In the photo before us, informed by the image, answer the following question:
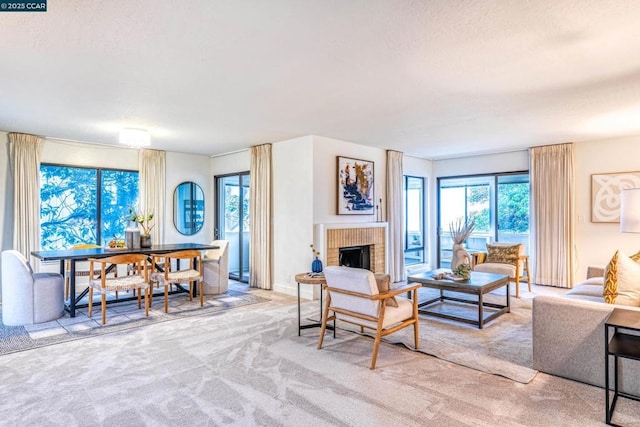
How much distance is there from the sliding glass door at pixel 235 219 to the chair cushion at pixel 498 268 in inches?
162

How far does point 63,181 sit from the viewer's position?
6113 millimetres

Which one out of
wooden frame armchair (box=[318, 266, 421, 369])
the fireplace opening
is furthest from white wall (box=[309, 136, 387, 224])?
wooden frame armchair (box=[318, 266, 421, 369])

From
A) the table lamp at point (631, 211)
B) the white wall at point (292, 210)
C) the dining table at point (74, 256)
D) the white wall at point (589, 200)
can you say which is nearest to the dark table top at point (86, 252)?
the dining table at point (74, 256)

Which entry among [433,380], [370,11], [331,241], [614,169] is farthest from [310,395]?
[614,169]

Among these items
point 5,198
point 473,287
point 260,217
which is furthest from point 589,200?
→ point 5,198

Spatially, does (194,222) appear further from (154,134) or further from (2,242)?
(2,242)

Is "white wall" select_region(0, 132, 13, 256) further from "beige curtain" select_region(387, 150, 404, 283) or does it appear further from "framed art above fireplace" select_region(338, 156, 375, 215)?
"beige curtain" select_region(387, 150, 404, 283)

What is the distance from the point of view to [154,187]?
685 cm

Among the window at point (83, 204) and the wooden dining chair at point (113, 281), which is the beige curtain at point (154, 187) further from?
the wooden dining chair at point (113, 281)

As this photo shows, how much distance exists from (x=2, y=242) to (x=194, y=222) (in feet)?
9.74

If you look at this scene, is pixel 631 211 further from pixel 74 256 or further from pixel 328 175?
pixel 74 256

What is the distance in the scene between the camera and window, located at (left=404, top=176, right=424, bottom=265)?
8117 mm

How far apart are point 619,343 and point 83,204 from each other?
724 centimetres

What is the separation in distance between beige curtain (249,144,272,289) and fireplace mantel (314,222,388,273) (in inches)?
43.4
